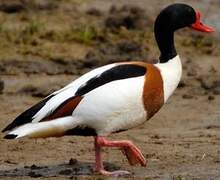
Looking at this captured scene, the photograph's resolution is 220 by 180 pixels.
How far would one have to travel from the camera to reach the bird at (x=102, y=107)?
8.69m

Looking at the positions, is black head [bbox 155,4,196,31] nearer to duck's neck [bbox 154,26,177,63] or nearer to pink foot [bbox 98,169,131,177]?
duck's neck [bbox 154,26,177,63]

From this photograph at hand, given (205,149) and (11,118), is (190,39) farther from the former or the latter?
(205,149)

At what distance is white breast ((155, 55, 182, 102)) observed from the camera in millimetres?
9031

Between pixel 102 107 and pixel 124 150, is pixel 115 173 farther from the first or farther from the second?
pixel 102 107

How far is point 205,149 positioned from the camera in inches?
388

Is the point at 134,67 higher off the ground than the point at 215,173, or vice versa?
the point at 134,67

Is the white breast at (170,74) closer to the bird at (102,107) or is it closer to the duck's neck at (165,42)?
the bird at (102,107)

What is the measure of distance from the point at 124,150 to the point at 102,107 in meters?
0.50

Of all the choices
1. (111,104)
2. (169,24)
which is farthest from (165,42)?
(111,104)

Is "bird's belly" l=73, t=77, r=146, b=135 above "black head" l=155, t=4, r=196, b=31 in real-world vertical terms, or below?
below

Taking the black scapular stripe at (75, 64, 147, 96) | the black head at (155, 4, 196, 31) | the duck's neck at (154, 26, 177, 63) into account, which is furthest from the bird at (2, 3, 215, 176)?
the black head at (155, 4, 196, 31)

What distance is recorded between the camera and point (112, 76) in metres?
8.81

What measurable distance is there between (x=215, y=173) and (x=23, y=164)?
169cm

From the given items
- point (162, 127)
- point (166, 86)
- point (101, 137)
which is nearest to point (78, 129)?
point (101, 137)
